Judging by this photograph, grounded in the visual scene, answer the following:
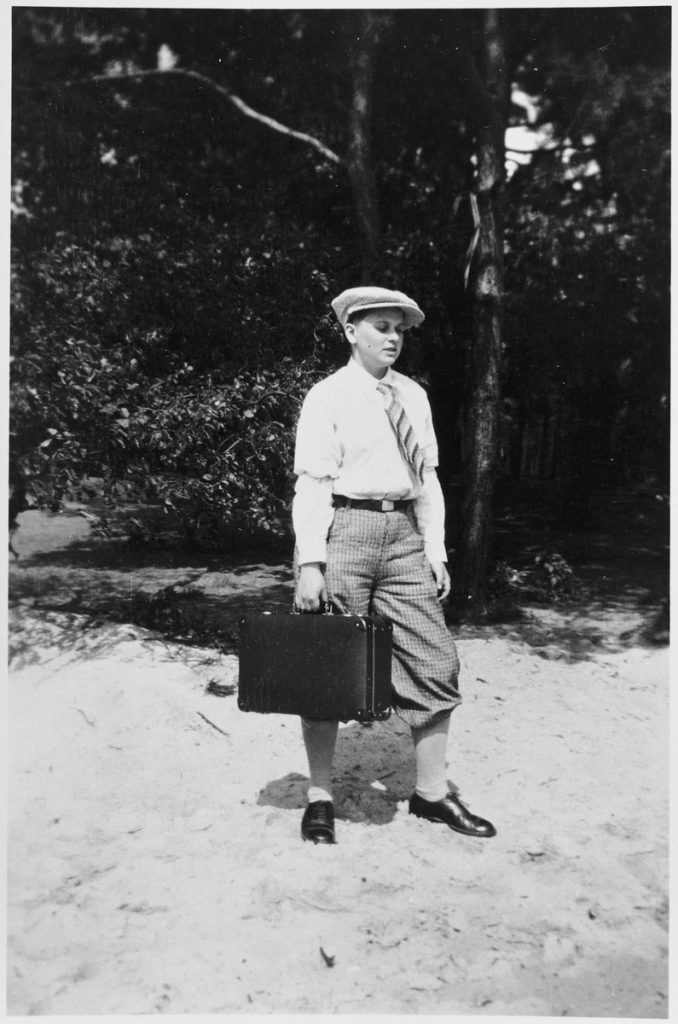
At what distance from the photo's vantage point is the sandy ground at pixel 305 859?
2.32 meters

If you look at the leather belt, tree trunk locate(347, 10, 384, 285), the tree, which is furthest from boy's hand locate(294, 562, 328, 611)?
the tree

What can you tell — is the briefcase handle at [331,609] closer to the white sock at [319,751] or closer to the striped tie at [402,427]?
the white sock at [319,751]

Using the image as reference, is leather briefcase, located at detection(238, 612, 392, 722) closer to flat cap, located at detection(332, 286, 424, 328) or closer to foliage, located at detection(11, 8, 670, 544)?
flat cap, located at detection(332, 286, 424, 328)

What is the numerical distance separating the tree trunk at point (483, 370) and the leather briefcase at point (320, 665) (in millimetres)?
2630

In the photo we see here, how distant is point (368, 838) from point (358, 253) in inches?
125

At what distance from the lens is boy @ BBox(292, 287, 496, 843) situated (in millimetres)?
2723

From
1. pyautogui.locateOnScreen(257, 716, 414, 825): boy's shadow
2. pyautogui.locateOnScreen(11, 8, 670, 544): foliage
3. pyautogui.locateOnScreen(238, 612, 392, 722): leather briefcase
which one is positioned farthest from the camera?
pyautogui.locateOnScreen(11, 8, 670, 544): foliage

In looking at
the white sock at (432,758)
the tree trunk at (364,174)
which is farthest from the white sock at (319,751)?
the tree trunk at (364,174)

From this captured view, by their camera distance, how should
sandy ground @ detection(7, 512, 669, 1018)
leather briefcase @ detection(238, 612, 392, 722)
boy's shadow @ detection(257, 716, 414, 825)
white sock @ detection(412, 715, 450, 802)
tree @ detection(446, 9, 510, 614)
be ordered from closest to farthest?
sandy ground @ detection(7, 512, 669, 1018) → leather briefcase @ detection(238, 612, 392, 722) → white sock @ detection(412, 715, 450, 802) → boy's shadow @ detection(257, 716, 414, 825) → tree @ detection(446, 9, 510, 614)

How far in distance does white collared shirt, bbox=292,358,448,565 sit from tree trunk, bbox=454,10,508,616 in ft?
7.48

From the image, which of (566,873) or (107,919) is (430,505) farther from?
(107,919)

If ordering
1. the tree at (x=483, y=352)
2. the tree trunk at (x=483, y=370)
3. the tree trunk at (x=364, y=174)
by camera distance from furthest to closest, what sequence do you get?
the tree trunk at (x=483, y=370) < the tree at (x=483, y=352) < the tree trunk at (x=364, y=174)

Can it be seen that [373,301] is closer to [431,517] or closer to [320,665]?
[431,517]

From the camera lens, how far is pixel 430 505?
9.57 feet
